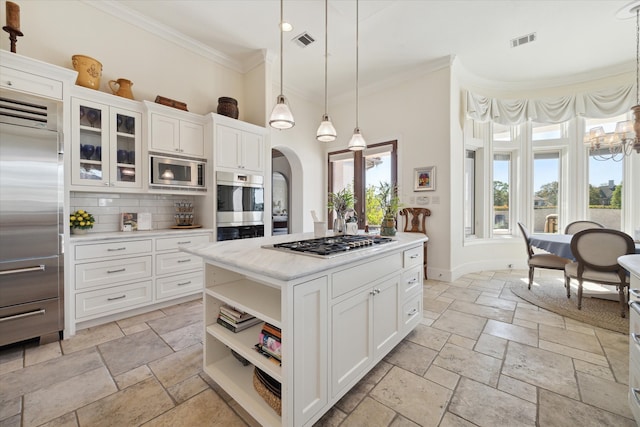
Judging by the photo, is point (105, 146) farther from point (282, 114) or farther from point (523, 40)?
point (523, 40)

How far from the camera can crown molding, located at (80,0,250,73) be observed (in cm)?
295

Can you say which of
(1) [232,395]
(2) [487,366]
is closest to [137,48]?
(1) [232,395]

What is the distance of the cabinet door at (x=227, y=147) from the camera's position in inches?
135

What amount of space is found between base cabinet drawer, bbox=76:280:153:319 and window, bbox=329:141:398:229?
334 centimetres

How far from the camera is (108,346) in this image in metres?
2.23

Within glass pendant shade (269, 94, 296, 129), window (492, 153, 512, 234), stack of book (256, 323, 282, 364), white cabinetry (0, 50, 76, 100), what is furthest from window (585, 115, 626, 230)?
white cabinetry (0, 50, 76, 100)

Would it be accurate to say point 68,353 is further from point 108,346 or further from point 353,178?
point 353,178

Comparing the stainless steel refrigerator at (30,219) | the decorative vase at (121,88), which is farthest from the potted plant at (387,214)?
the decorative vase at (121,88)

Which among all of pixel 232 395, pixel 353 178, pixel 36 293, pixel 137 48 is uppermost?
pixel 137 48

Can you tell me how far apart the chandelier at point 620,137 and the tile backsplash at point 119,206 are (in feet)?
18.7

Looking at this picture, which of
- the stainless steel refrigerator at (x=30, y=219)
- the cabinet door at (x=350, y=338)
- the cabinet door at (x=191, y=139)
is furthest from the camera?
the cabinet door at (x=191, y=139)

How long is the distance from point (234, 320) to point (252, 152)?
2.67 metres

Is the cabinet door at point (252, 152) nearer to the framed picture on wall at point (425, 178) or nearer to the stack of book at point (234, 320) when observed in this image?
the stack of book at point (234, 320)

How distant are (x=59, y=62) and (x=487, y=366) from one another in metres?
4.87
